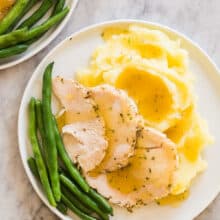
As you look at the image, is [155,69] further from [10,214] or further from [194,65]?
[10,214]

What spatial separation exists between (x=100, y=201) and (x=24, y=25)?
36.9 inches

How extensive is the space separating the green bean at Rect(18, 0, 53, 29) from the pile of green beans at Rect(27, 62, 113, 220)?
0.24 m

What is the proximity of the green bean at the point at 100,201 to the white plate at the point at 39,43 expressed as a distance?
0.73m

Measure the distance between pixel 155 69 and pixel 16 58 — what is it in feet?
2.31

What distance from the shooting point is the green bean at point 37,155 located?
3256mm

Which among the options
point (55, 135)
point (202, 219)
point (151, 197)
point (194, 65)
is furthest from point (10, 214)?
point (194, 65)

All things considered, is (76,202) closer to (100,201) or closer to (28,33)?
(100,201)

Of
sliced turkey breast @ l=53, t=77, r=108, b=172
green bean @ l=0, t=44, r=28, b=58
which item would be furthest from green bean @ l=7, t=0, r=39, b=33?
sliced turkey breast @ l=53, t=77, r=108, b=172

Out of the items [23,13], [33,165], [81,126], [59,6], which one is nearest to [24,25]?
[23,13]

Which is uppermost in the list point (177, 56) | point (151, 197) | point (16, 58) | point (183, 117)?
point (16, 58)

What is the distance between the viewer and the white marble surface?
3.42m

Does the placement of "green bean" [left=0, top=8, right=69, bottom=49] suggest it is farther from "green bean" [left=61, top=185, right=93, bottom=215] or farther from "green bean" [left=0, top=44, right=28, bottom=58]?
"green bean" [left=61, top=185, right=93, bottom=215]

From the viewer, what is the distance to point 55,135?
3.29 m

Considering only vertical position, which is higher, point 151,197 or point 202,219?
point 151,197
